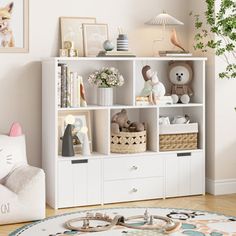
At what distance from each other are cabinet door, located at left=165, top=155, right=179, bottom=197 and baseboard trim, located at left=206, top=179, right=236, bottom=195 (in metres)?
0.35

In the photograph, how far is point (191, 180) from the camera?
5379 mm

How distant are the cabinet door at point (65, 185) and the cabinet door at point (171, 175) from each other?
0.86 meters

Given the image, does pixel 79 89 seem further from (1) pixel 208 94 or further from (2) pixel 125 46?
(1) pixel 208 94

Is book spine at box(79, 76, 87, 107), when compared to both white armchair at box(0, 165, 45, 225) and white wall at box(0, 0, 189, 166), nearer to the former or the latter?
white wall at box(0, 0, 189, 166)

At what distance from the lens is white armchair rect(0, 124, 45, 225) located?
4383 mm

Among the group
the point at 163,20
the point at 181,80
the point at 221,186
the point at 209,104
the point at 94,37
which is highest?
the point at 163,20

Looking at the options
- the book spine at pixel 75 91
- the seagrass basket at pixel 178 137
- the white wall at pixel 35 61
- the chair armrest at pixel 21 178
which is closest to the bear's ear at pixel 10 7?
the white wall at pixel 35 61

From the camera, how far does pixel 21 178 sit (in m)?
4.49

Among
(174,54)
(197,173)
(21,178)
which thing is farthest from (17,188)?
(174,54)

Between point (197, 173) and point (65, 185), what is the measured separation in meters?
1.21

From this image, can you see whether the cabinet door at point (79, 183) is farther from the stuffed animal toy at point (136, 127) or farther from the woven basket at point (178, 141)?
the woven basket at point (178, 141)

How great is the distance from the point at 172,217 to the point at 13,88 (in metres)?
1.65

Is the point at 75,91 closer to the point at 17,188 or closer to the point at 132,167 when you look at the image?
the point at 132,167

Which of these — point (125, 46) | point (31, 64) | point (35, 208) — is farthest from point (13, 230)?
point (125, 46)
